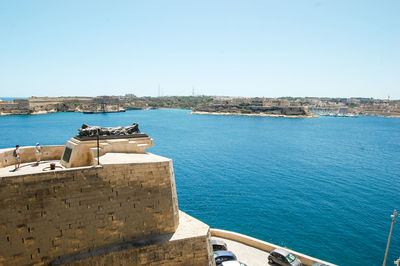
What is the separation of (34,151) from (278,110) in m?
159

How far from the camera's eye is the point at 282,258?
43.3 ft

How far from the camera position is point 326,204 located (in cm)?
2691

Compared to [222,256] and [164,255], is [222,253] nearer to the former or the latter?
[222,256]

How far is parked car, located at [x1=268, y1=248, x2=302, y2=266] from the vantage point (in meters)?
13.0

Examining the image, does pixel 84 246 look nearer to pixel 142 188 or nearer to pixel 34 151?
pixel 142 188

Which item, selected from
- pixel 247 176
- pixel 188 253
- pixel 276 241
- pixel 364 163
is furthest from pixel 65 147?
pixel 364 163

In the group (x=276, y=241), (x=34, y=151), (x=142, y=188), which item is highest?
(x=34, y=151)

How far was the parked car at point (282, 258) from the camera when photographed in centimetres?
1305

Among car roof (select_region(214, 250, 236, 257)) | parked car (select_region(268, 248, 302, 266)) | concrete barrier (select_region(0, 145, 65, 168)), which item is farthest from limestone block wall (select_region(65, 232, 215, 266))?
concrete barrier (select_region(0, 145, 65, 168))

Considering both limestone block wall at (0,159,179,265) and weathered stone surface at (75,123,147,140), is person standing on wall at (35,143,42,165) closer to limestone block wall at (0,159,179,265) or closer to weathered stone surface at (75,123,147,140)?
weathered stone surface at (75,123,147,140)

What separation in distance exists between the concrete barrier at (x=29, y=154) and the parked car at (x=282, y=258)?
37.3 feet

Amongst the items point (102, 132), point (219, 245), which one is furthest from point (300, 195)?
point (102, 132)

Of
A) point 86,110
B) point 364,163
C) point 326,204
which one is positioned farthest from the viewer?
point 86,110

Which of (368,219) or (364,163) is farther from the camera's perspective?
(364,163)
